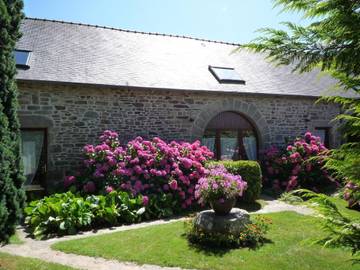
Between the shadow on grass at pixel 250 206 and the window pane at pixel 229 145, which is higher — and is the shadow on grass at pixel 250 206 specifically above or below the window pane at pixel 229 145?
below

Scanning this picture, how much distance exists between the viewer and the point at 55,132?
30.9 ft

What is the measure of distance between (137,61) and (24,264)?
7.67m

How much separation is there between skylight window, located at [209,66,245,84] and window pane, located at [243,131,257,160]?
1.84m

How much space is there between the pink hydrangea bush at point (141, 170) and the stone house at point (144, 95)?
2.24ft

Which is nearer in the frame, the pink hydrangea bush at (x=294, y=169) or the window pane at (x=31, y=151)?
the window pane at (x=31, y=151)

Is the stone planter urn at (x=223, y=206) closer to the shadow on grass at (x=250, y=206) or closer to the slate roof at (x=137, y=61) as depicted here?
the shadow on grass at (x=250, y=206)

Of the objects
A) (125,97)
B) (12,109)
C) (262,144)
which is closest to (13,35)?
(12,109)

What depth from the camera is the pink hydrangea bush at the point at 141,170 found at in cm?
877

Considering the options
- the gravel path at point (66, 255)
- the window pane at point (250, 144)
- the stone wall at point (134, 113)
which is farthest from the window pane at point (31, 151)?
the window pane at point (250, 144)

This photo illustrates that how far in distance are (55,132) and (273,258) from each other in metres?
6.43

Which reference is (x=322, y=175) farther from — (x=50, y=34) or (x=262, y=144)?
(x=50, y=34)

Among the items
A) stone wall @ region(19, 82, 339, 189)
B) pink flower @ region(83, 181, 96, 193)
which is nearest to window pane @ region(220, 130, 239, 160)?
stone wall @ region(19, 82, 339, 189)

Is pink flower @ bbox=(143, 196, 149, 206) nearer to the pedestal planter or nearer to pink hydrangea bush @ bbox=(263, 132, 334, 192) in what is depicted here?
the pedestal planter

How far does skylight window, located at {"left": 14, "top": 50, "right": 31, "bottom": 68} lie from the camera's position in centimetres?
909
